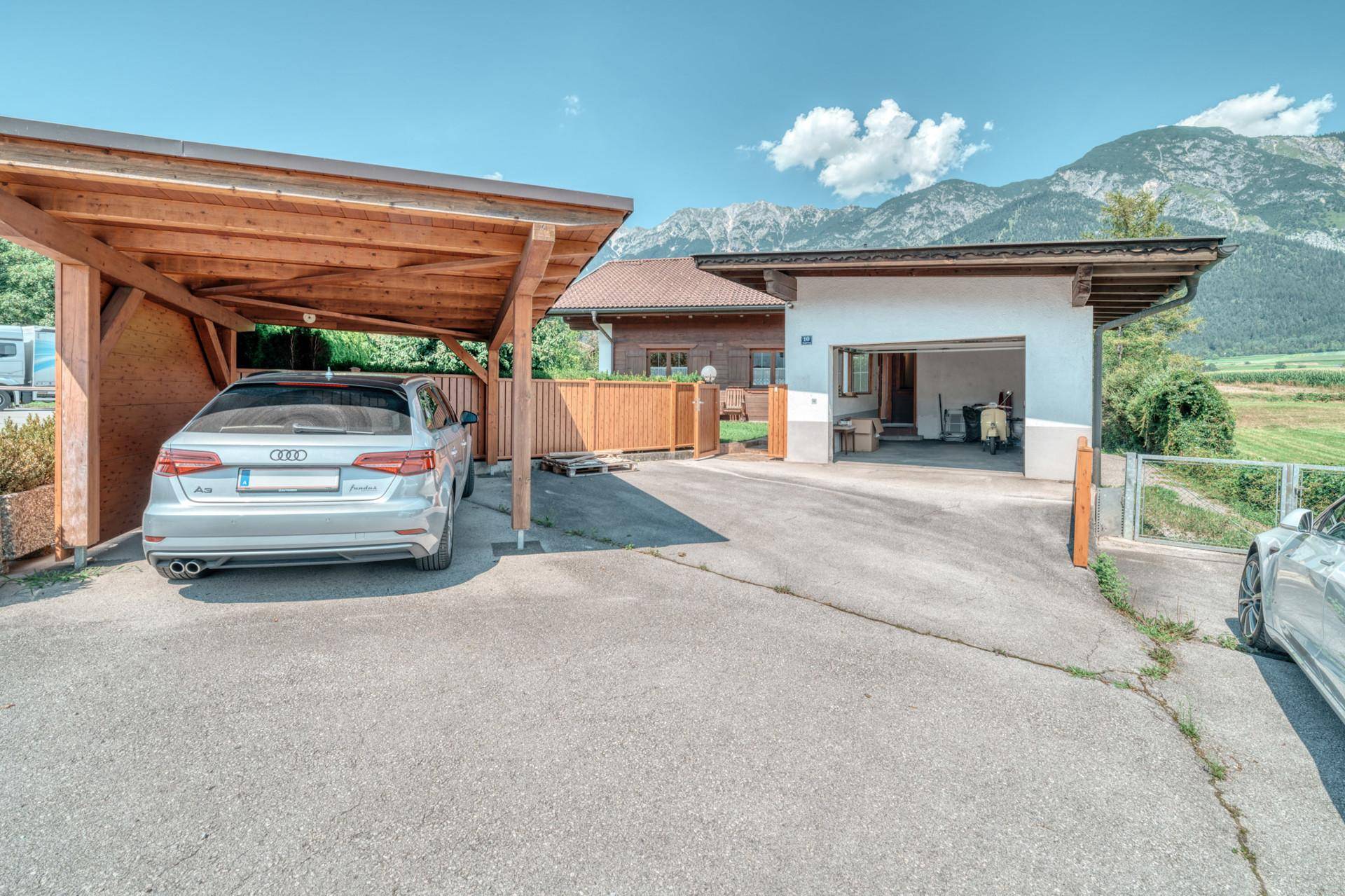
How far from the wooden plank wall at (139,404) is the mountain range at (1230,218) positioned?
25.7 metres

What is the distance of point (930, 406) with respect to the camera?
64.1ft

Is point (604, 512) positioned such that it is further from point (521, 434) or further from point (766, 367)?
point (766, 367)

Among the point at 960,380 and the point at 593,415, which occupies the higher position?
the point at 960,380

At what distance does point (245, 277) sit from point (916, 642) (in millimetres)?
7618

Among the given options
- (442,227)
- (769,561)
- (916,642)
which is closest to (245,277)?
(442,227)

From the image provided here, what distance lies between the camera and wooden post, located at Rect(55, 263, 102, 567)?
513 cm

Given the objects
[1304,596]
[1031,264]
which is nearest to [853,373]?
[1031,264]

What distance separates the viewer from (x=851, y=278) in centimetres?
1209

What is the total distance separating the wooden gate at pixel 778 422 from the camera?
13.2 metres

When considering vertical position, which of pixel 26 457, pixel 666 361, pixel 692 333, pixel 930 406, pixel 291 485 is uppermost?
pixel 692 333

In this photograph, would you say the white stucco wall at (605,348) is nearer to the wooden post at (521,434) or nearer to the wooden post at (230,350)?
the wooden post at (230,350)

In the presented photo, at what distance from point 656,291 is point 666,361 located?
9.52 ft

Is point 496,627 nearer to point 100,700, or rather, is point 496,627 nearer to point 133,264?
point 100,700

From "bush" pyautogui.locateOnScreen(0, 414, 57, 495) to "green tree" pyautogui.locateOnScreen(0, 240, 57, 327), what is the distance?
2917 centimetres
